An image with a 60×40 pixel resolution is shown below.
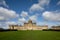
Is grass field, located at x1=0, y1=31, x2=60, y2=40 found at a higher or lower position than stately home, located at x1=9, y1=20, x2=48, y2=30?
lower

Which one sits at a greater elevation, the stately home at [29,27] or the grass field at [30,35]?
the stately home at [29,27]

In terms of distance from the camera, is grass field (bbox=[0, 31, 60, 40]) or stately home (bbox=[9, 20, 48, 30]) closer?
grass field (bbox=[0, 31, 60, 40])

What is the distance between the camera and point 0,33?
14.2 feet

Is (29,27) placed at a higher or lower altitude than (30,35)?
higher

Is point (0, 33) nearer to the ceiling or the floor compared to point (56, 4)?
nearer to the floor

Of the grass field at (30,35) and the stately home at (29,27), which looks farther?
the stately home at (29,27)

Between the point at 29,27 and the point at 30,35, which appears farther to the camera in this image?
the point at 29,27

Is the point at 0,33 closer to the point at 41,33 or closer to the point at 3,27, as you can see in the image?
the point at 3,27

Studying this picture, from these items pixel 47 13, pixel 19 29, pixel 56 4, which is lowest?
pixel 19 29

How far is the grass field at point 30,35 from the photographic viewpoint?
4168 millimetres

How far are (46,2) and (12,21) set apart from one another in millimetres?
1209

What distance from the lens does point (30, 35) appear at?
14.0 ft

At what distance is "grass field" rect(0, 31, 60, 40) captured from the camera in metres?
4.17

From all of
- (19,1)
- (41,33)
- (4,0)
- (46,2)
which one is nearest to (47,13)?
(46,2)
